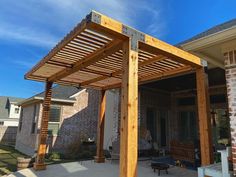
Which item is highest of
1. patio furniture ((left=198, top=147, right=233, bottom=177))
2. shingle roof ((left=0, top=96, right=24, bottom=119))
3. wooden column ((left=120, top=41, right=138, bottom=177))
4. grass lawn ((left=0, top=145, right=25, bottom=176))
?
shingle roof ((left=0, top=96, right=24, bottom=119))

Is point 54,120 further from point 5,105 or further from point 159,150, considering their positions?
point 5,105

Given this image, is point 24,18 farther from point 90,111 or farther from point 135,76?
point 135,76

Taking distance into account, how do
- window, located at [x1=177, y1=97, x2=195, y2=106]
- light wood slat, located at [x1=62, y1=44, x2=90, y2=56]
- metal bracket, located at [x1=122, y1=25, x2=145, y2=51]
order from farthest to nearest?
window, located at [x1=177, y1=97, x2=195, y2=106] → light wood slat, located at [x1=62, y1=44, x2=90, y2=56] → metal bracket, located at [x1=122, y1=25, x2=145, y2=51]

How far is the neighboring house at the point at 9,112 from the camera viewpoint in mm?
29406

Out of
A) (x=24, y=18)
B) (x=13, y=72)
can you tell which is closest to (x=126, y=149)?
(x=24, y=18)

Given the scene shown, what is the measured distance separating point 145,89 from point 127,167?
8.42m

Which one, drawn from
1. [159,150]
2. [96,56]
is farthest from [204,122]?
[159,150]

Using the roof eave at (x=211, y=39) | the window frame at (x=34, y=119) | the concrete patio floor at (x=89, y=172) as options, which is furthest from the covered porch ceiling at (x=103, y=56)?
the window frame at (x=34, y=119)

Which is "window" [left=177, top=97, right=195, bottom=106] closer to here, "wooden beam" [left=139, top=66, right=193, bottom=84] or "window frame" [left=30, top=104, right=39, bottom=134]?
"wooden beam" [left=139, top=66, right=193, bottom=84]

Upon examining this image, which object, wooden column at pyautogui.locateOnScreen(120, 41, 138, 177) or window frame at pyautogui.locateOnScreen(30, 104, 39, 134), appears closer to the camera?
wooden column at pyautogui.locateOnScreen(120, 41, 138, 177)

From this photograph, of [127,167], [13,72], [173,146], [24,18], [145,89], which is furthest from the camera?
[13,72]

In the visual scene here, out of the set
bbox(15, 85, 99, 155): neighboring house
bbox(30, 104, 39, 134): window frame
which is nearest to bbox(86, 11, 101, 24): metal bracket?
bbox(15, 85, 99, 155): neighboring house

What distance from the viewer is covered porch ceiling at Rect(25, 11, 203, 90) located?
3530 mm

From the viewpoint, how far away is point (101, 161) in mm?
9336
